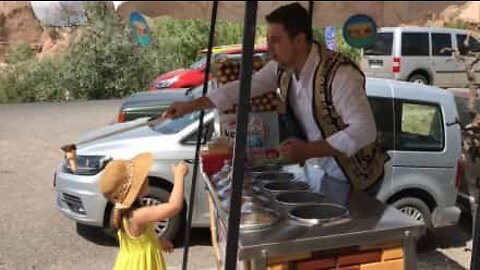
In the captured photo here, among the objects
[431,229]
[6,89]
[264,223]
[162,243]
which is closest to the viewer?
[264,223]

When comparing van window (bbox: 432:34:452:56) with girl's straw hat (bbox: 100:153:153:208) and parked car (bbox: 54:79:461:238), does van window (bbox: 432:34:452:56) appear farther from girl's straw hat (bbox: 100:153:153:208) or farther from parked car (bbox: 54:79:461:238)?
girl's straw hat (bbox: 100:153:153:208)

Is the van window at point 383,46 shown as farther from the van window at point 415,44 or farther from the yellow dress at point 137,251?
the yellow dress at point 137,251

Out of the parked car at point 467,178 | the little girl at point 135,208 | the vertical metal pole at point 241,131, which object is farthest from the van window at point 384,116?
the vertical metal pole at point 241,131

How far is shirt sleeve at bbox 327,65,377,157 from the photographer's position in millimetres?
2717

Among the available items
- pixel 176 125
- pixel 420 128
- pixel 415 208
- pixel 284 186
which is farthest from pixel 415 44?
pixel 284 186

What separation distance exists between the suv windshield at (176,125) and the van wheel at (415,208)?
2025 mm

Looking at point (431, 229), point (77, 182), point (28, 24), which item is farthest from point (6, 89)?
point (431, 229)

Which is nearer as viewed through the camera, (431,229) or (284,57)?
(284,57)

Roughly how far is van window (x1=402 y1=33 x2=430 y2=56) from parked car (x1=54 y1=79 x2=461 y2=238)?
12802 mm

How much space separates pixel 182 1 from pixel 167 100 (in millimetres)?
7073

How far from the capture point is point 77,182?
19.5 feet

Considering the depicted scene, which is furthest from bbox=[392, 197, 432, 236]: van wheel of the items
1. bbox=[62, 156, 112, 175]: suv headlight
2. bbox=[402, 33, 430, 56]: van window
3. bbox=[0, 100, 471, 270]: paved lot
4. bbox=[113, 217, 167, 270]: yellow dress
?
bbox=[402, 33, 430, 56]: van window

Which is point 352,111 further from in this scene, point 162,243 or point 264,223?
point 162,243

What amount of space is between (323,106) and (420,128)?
10.6 ft
